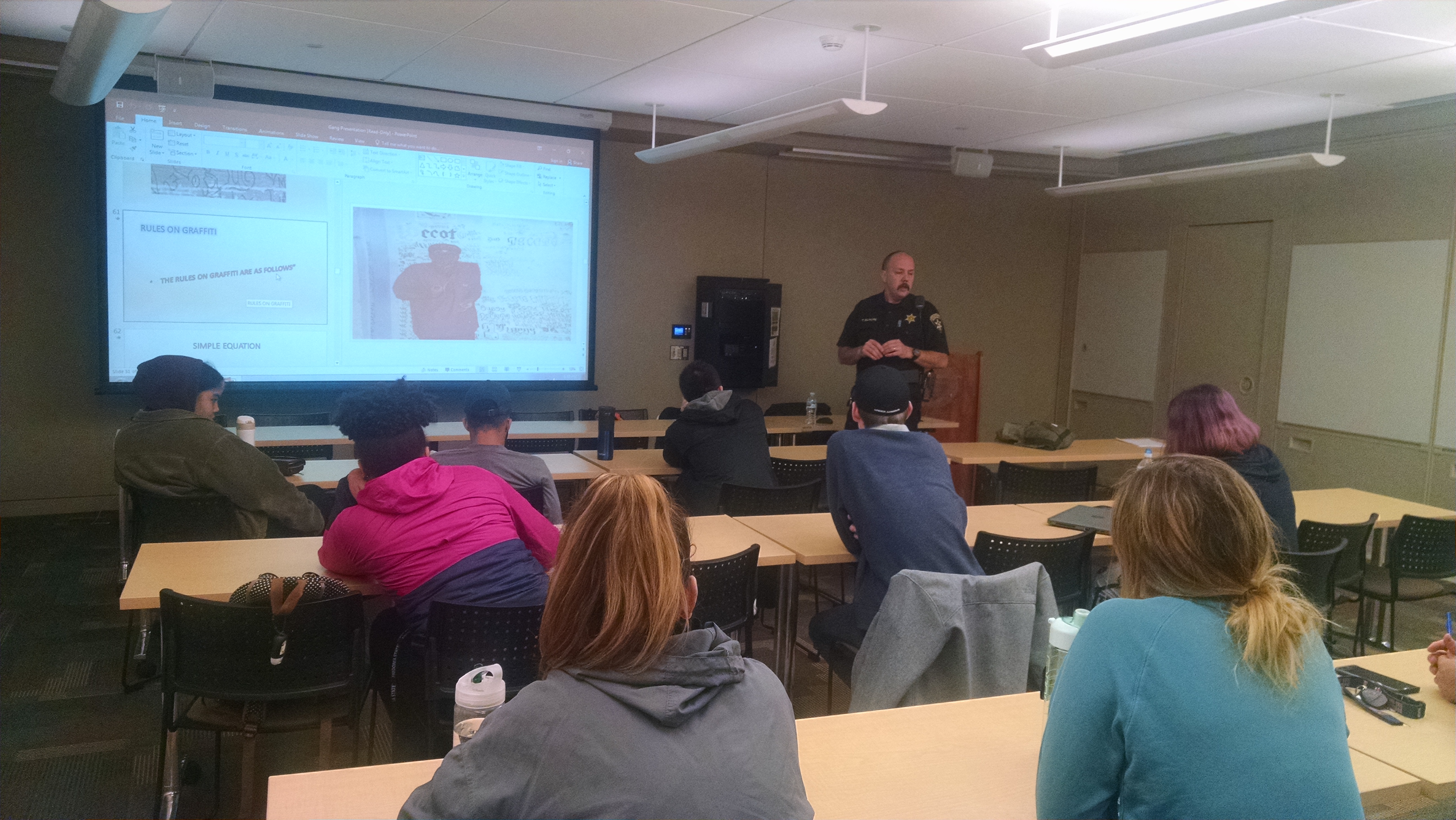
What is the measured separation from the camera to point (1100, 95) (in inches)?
219

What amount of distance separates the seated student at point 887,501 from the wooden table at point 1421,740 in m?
1.01

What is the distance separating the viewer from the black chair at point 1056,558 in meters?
3.10

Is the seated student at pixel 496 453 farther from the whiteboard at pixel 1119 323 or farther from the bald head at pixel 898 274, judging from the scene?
the whiteboard at pixel 1119 323

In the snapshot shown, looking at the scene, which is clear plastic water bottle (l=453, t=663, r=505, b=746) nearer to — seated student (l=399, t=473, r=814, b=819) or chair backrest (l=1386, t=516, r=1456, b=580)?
seated student (l=399, t=473, r=814, b=819)

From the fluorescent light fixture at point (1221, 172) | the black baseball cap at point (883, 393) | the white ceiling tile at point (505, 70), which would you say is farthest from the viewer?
the fluorescent light fixture at point (1221, 172)

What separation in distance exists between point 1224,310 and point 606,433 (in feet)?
17.9

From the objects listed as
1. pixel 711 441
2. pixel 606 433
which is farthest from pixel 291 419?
pixel 711 441

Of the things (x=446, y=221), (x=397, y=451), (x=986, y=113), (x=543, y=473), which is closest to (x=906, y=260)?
(x=986, y=113)

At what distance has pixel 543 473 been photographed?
3246 mm

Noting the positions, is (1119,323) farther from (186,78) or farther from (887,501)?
(186,78)

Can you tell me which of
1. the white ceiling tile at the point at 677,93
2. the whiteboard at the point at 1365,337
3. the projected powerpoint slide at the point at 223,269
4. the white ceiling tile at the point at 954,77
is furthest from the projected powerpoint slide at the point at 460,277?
the whiteboard at the point at 1365,337

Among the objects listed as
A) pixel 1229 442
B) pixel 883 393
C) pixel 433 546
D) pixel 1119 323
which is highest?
pixel 1119 323

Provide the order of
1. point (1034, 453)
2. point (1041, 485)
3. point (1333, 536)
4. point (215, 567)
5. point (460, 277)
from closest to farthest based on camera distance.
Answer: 1. point (215, 567)
2. point (1333, 536)
3. point (1041, 485)
4. point (1034, 453)
5. point (460, 277)

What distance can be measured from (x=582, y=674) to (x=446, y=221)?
5.70m
